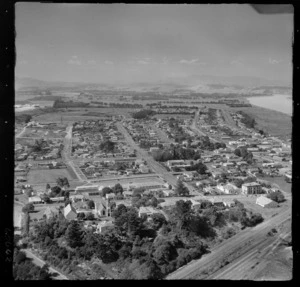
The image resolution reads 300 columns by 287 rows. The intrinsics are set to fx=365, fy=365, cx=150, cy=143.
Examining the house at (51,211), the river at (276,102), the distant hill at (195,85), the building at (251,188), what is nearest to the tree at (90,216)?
the house at (51,211)

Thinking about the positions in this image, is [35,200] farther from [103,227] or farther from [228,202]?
[228,202]

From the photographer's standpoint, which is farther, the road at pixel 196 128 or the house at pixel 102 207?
the road at pixel 196 128

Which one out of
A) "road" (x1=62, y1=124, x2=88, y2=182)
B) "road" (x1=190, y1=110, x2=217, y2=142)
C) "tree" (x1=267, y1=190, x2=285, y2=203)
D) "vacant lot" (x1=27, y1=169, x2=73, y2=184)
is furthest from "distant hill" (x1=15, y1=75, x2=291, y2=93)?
"tree" (x1=267, y1=190, x2=285, y2=203)

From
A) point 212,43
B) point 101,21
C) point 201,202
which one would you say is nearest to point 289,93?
point 212,43

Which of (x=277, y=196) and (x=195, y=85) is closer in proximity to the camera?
(x=277, y=196)

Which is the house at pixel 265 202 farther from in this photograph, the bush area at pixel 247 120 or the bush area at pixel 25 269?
→ the bush area at pixel 25 269

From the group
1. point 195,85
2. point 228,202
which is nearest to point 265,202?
point 228,202
